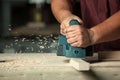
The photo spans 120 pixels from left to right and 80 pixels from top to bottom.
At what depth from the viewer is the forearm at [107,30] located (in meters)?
1.00

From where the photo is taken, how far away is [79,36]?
38.3 inches

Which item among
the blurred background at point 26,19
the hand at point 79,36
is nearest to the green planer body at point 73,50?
the hand at point 79,36

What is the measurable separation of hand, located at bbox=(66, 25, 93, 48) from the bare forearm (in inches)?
9.6

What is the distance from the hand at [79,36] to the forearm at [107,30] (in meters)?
0.02

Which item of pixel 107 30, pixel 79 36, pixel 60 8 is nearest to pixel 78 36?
pixel 79 36

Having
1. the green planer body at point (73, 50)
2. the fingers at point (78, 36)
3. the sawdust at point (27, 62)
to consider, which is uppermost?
the fingers at point (78, 36)

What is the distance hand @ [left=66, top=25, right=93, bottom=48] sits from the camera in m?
0.96

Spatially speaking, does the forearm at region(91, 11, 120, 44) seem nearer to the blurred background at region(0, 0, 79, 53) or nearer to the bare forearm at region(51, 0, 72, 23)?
the bare forearm at region(51, 0, 72, 23)

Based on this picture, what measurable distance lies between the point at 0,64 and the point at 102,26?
335mm

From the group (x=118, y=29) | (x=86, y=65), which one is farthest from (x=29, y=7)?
A: (x=86, y=65)

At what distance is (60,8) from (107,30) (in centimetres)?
38

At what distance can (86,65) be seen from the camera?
2.82 ft

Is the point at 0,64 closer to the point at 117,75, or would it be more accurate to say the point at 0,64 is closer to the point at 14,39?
the point at 117,75

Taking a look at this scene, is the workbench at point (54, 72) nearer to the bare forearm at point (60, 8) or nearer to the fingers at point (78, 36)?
the fingers at point (78, 36)
